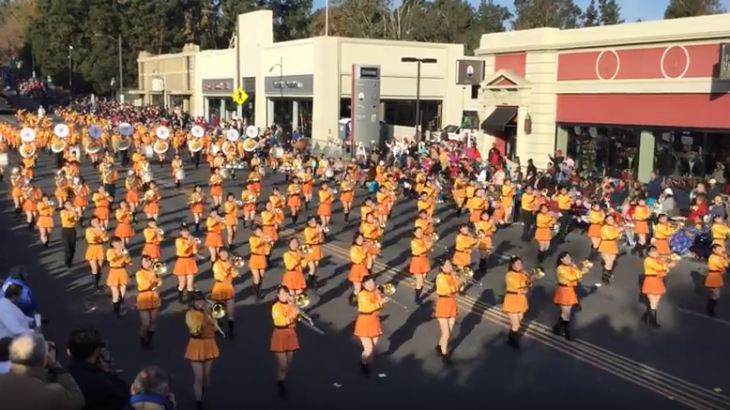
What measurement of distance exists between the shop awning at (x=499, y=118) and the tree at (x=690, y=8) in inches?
1344

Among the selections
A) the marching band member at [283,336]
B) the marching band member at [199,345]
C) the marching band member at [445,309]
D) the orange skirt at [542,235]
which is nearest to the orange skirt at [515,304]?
the marching band member at [445,309]

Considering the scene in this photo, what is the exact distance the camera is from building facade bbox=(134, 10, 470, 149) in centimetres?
4256

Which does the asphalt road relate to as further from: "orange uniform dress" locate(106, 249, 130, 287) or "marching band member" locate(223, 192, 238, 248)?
"marching band member" locate(223, 192, 238, 248)

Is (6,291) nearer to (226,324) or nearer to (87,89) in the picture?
(226,324)

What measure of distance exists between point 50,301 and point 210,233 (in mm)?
3510

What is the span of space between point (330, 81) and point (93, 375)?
122ft

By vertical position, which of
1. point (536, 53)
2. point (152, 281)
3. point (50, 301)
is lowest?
point (50, 301)

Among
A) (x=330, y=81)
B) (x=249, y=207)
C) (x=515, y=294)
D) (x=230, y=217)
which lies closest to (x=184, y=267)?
(x=230, y=217)

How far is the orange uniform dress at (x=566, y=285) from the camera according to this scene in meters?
12.5

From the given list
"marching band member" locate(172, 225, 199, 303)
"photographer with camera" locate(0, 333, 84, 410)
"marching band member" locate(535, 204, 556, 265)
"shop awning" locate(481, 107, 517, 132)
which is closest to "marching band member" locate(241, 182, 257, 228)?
"marching band member" locate(172, 225, 199, 303)

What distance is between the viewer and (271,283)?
15984mm

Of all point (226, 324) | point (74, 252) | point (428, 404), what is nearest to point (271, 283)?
point (226, 324)

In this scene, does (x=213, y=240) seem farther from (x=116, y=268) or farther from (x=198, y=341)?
(x=198, y=341)

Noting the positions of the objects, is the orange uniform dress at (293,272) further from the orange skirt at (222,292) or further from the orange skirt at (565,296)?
the orange skirt at (565,296)
